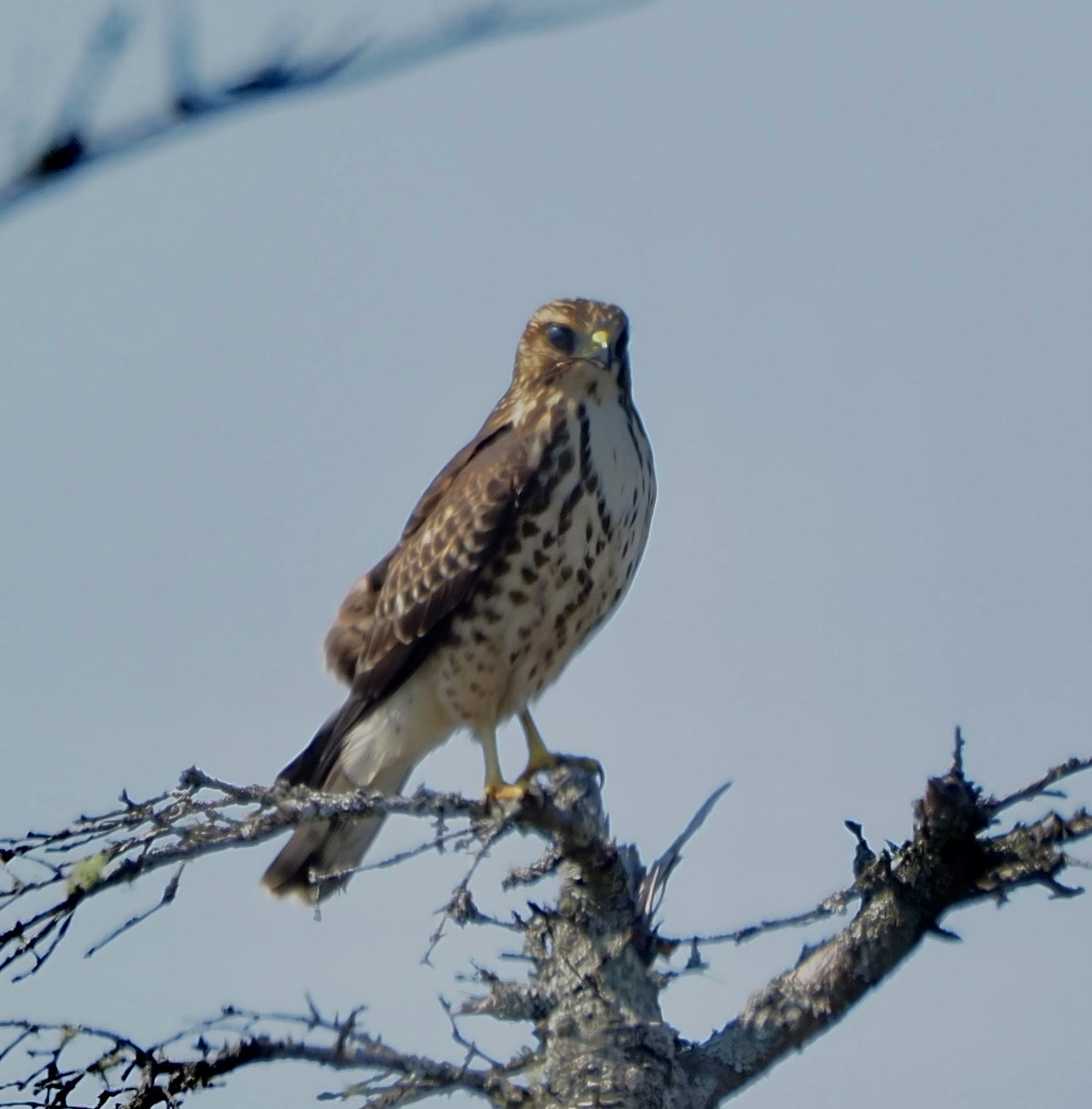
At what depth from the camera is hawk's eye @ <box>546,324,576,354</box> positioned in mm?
5820

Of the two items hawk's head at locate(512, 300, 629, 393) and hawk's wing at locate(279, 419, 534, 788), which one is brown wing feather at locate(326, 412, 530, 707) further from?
hawk's head at locate(512, 300, 629, 393)

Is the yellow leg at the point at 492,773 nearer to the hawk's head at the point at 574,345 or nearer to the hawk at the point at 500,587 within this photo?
the hawk at the point at 500,587

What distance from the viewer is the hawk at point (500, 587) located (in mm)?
5398

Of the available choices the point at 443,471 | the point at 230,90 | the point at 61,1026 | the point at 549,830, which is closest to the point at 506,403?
the point at 443,471

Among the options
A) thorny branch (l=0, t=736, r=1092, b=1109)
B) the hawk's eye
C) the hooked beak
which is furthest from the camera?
the hawk's eye

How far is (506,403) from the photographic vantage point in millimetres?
5961

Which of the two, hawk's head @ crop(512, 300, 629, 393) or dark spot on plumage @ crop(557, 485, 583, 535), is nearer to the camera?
dark spot on plumage @ crop(557, 485, 583, 535)

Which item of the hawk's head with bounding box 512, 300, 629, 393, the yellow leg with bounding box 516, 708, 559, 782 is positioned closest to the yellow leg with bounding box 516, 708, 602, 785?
the yellow leg with bounding box 516, 708, 559, 782

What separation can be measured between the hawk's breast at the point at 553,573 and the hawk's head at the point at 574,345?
211 millimetres

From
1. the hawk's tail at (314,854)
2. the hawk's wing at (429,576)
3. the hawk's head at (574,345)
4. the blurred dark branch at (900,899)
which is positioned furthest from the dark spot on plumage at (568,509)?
the blurred dark branch at (900,899)

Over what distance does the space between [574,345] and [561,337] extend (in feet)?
0.20

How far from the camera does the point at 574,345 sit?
19.1ft

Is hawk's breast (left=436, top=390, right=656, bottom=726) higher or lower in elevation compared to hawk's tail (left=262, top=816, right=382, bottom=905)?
higher

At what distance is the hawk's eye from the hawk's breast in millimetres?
332
